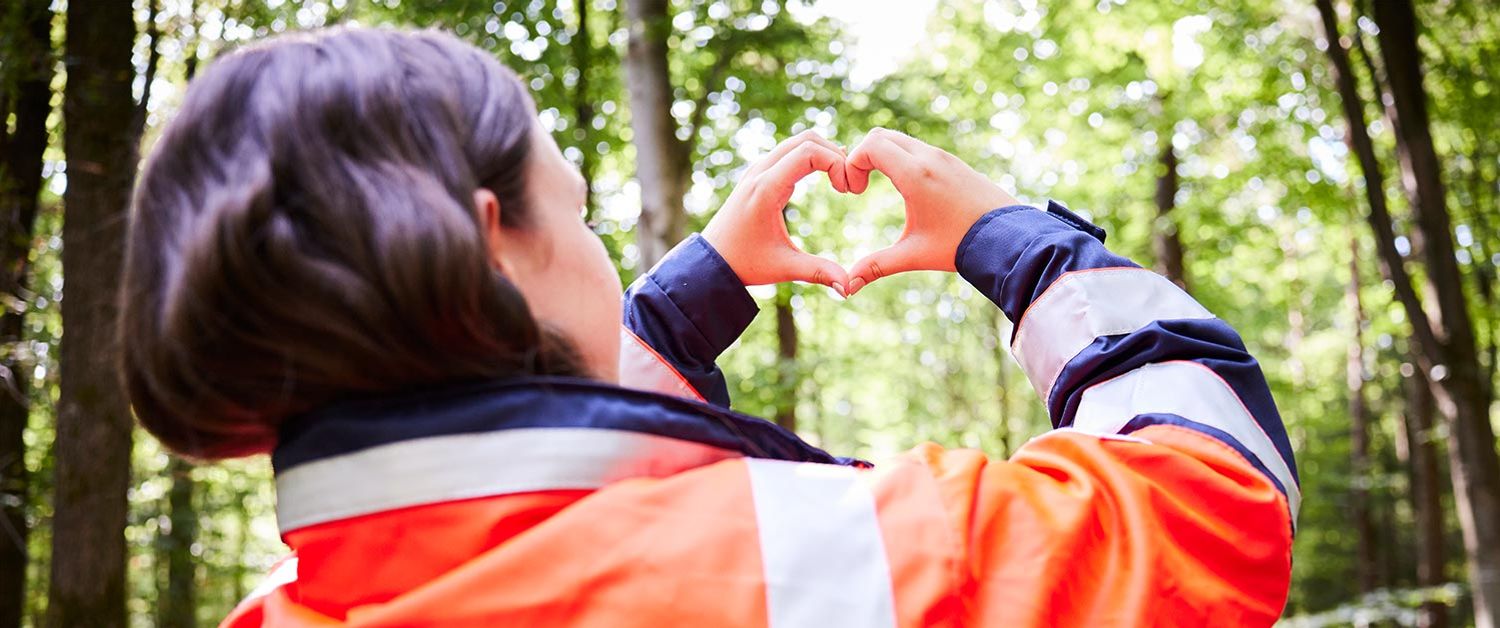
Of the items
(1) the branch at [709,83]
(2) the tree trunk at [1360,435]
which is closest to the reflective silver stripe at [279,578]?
(1) the branch at [709,83]

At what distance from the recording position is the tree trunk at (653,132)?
5.79 metres

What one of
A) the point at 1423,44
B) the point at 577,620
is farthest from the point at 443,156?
the point at 1423,44

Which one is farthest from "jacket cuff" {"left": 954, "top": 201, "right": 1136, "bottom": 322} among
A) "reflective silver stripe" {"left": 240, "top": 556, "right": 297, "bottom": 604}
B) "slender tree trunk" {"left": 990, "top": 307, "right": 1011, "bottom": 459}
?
"slender tree trunk" {"left": 990, "top": 307, "right": 1011, "bottom": 459}

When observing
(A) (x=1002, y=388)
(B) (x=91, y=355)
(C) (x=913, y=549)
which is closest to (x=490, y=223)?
(C) (x=913, y=549)

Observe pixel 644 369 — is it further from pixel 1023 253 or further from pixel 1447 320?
pixel 1447 320

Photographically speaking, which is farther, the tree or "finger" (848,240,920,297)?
the tree

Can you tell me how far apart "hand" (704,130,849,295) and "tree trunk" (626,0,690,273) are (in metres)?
4.35

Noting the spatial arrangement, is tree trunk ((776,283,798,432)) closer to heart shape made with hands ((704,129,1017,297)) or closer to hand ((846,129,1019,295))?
heart shape made with hands ((704,129,1017,297))

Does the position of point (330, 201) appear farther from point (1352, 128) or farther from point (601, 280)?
point (1352, 128)

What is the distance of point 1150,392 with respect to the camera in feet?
3.10

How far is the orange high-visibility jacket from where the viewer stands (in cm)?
77

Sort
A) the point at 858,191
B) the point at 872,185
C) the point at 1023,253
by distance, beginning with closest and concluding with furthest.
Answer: the point at 1023,253 < the point at 858,191 < the point at 872,185

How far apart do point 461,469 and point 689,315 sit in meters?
0.59

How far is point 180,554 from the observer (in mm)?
10125
